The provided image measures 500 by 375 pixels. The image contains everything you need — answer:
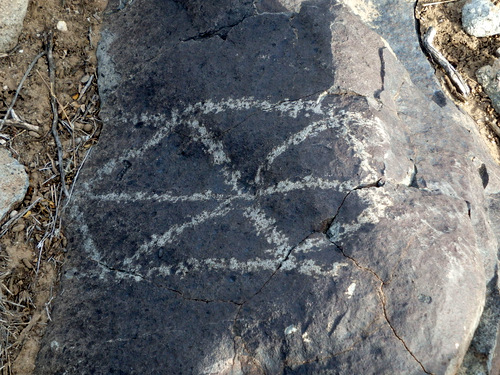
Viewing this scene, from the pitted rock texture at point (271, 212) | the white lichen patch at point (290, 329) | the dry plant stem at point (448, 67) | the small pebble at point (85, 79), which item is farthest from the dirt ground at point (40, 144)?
the dry plant stem at point (448, 67)

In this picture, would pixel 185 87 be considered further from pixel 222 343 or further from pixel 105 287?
pixel 222 343

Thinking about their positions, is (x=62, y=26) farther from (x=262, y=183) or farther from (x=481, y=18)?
(x=481, y=18)

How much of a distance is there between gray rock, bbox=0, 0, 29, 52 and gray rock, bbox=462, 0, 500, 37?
2809mm

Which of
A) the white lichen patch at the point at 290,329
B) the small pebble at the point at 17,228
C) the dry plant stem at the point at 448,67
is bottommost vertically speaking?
the small pebble at the point at 17,228

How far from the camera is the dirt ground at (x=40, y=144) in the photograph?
218cm

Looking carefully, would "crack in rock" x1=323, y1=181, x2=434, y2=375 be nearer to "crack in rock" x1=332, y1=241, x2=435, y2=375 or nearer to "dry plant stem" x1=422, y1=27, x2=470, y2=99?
"crack in rock" x1=332, y1=241, x2=435, y2=375

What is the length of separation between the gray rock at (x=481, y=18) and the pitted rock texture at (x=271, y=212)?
1045 mm

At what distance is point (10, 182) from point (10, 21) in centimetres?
92

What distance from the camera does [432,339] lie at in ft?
5.58

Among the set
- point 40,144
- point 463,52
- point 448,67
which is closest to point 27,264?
point 40,144

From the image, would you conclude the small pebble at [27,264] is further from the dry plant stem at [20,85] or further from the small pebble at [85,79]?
the small pebble at [85,79]

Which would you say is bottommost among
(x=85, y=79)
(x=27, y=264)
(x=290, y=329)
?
(x=27, y=264)

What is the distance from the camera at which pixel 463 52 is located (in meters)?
3.19

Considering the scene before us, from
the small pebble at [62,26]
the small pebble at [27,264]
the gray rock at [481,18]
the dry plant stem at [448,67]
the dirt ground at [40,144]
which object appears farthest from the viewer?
the gray rock at [481,18]
